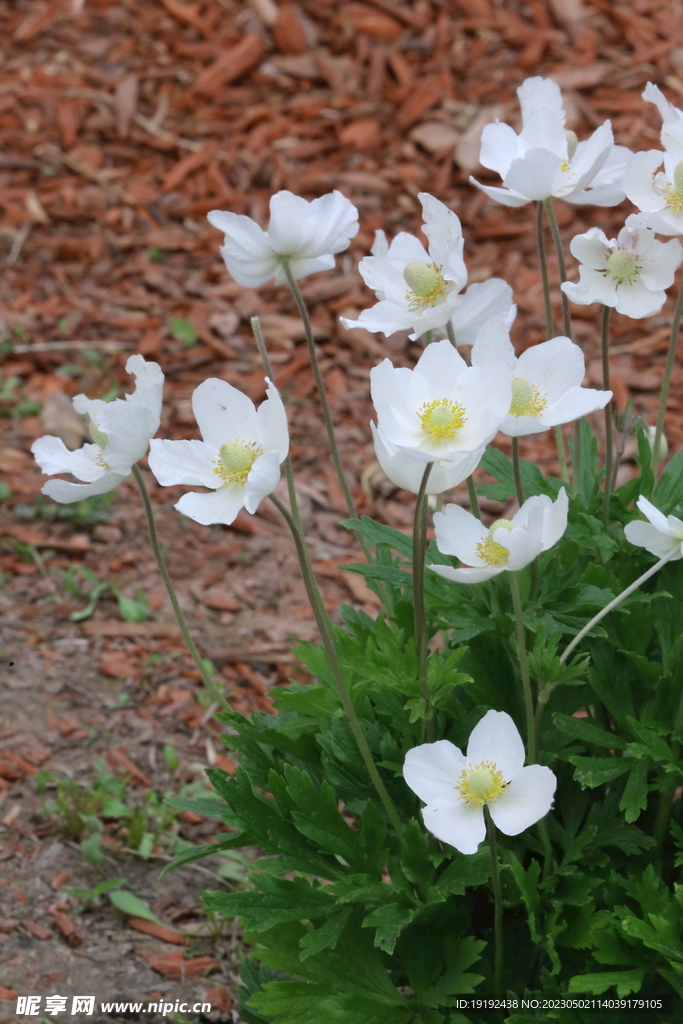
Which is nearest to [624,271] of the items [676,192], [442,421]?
[676,192]

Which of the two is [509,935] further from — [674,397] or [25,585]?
[674,397]

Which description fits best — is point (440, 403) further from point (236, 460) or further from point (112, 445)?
point (112, 445)

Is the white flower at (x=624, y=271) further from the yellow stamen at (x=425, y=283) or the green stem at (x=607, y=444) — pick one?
the yellow stamen at (x=425, y=283)

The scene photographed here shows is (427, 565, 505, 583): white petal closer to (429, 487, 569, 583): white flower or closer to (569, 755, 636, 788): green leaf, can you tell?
(429, 487, 569, 583): white flower

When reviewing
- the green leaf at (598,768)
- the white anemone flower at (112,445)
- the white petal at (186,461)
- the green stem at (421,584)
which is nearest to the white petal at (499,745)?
the green stem at (421,584)

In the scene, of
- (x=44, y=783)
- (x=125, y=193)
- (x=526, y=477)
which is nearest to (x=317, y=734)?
(x=526, y=477)

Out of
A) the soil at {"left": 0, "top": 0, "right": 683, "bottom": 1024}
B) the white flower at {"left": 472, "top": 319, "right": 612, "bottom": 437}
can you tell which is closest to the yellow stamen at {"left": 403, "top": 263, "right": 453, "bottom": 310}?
the white flower at {"left": 472, "top": 319, "right": 612, "bottom": 437}
